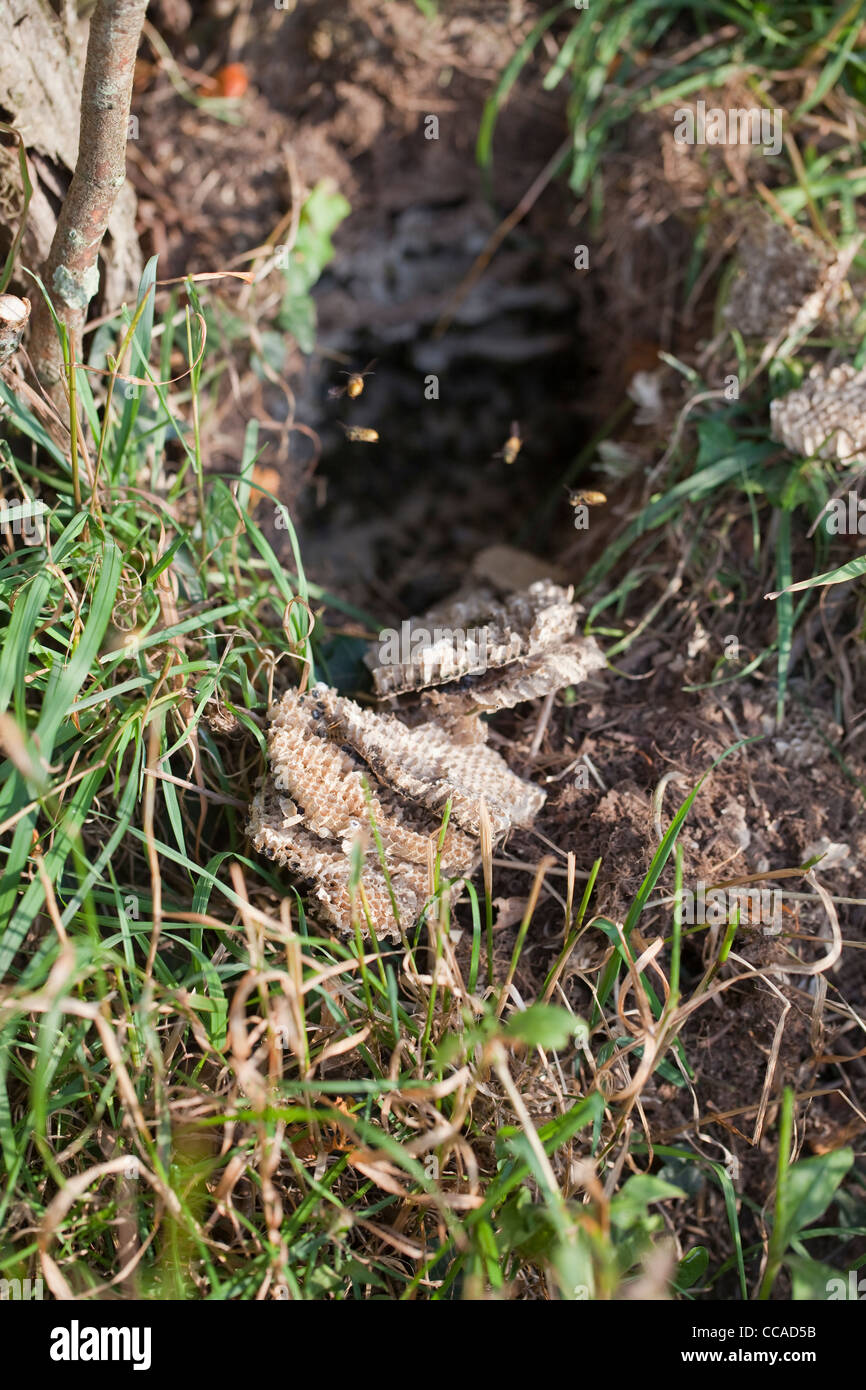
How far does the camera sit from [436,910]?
1.61 metres

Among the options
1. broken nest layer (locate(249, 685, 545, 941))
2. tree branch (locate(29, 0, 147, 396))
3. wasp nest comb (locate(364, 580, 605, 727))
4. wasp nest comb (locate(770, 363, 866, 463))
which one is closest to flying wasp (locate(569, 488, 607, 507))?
wasp nest comb (locate(364, 580, 605, 727))

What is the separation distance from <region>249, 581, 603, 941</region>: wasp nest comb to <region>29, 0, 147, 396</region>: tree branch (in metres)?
0.86

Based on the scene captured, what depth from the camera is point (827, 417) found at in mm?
2012

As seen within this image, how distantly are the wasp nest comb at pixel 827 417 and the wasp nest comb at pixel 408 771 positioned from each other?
667mm

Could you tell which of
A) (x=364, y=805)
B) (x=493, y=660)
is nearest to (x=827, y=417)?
(x=493, y=660)

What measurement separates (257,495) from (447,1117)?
151cm

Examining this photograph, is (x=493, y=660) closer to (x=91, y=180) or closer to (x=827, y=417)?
(x=827, y=417)

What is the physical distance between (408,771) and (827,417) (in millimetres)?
1248

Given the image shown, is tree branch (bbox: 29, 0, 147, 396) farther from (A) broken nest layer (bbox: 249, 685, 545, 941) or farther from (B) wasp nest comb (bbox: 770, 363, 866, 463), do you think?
(B) wasp nest comb (bbox: 770, 363, 866, 463)

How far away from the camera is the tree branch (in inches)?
57.8

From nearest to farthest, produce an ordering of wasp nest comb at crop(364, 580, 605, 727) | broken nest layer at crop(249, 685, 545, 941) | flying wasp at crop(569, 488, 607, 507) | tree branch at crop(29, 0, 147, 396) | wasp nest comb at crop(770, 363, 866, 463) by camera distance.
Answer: tree branch at crop(29, 0, 147, 396) → broken nest layer at crop(249, 685, 545, 941) → wasp nest comb at crop(364, 580, 605, 727) → wasp nest comb at crop(770, 363, 866, 463) → flying wasp at crop(569, 488, 607, 507)

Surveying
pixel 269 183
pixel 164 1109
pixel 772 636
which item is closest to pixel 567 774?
pixel 772 636
